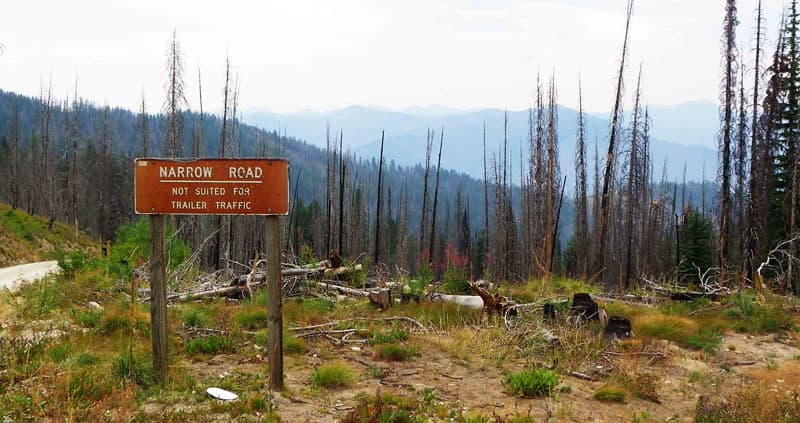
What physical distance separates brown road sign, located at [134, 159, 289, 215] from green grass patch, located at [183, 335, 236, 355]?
2131 millimetres

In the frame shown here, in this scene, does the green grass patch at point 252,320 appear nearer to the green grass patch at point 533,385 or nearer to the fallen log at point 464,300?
the fallen log at point 464,300

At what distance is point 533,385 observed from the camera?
563cm

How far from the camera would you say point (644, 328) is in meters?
8.84

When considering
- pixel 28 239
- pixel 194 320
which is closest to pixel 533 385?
pixel 194 320

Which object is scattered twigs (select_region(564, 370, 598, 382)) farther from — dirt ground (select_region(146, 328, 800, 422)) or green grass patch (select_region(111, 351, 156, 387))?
green grass patch (select_region(111, 351, 156, 387))

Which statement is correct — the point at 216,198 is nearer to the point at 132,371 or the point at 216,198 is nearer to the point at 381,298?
the point at 132,371

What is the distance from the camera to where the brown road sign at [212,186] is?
5.31m

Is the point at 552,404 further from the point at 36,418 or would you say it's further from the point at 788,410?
the point at 36,418

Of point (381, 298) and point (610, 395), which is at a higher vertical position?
point (381, 298)

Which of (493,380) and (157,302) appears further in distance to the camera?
(493,380)

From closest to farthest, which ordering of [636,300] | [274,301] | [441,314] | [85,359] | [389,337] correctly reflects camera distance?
[274,301] → [85,359] → [389,337] → [441,314] → [636,300]

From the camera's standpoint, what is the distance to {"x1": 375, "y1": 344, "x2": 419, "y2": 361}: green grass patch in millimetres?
6832

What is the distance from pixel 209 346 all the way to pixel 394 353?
2284 millimetres

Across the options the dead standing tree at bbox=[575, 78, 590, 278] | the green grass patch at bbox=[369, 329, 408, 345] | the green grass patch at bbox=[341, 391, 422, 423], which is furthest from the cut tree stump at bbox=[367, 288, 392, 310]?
the dead standing tree at bbox=[575, 78, 590, 278]
